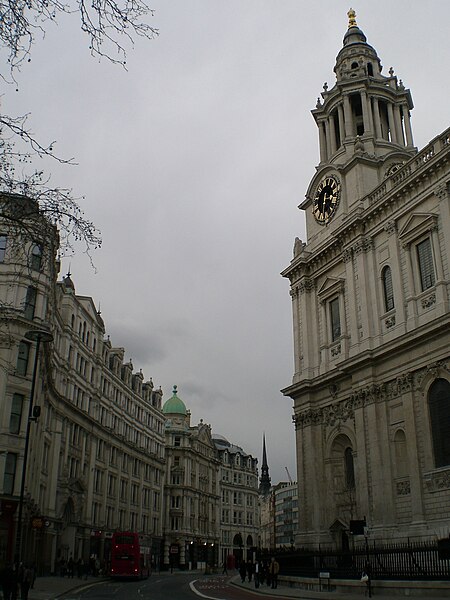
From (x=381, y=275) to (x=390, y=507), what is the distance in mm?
14162

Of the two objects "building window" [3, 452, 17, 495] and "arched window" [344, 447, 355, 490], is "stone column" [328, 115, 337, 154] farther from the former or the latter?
"building window" [3, 452, 17, 495]

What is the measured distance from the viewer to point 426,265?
3712 centimetres

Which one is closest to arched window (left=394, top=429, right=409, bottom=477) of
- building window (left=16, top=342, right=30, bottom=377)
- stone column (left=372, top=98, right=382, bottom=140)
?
building window (left=16, top=342, right=30, bottom=377)

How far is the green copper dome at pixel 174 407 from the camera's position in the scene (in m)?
110

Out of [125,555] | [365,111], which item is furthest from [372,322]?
[125,555]

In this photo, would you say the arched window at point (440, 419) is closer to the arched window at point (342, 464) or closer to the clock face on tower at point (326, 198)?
the arched window at point (342, 464)

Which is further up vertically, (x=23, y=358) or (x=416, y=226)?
(x=416, y=226)

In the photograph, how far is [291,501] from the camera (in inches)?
6634

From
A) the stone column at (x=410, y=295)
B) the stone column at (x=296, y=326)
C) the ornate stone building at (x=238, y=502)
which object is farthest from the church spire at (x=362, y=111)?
the ornate stone building at (x=238, y=502)

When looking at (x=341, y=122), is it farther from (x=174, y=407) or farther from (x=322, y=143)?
(x=174, y=407)

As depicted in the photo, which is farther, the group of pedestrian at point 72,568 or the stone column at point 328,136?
the stone column at point 328,136

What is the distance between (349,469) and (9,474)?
21.8m

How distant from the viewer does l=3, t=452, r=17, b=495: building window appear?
127 feet

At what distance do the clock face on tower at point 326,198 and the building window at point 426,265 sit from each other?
482 inches
